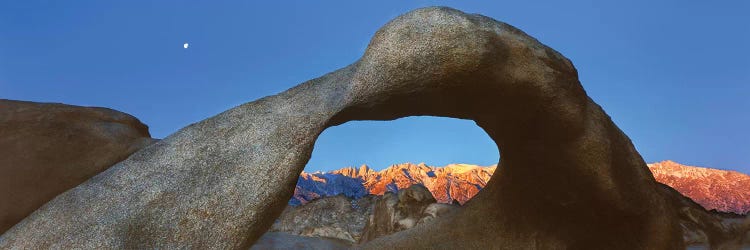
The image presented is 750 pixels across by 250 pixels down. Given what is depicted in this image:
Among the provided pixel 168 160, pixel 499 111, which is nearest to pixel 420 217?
pixel 499 111

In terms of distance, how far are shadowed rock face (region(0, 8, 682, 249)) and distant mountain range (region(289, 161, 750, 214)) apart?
128ft

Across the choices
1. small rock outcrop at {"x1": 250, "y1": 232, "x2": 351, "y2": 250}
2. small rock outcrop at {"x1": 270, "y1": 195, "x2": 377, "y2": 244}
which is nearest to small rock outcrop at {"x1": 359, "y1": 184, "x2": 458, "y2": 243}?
small rock outcrop at {"x1": 250, "y1": 232, "x2": 351, "y2": 250}

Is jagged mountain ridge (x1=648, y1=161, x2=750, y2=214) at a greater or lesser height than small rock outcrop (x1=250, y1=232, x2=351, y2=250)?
greater

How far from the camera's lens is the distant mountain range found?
87.2 metres

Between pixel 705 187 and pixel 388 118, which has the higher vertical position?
pixel 705 187

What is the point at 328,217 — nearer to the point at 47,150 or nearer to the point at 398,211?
the point at 398,211

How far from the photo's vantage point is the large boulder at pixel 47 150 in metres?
4.52

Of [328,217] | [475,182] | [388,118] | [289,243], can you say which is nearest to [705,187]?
[475,182]

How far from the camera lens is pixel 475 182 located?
146 metres

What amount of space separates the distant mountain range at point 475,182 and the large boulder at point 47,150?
3964 cm

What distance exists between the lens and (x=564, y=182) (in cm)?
580

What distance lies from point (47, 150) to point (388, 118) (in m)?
2.77

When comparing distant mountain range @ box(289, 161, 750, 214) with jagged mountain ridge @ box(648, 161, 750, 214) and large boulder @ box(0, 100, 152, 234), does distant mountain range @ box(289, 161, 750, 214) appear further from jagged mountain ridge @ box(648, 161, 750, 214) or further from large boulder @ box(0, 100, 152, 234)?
large boulder @ box(0, 100, 152, 234)

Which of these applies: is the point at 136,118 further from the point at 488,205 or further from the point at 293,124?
the point at 488,205
